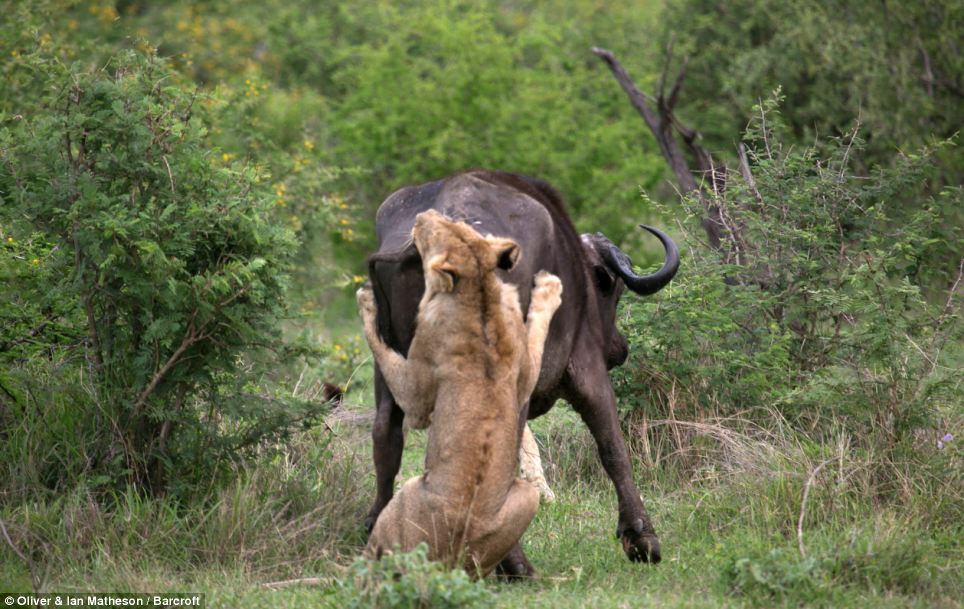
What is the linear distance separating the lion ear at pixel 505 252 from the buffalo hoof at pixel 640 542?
1.84 metres

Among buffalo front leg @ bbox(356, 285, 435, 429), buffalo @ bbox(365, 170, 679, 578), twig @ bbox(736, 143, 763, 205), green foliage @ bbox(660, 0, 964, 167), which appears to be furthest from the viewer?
green foliage @ bbox(660, 0, 964, 167)

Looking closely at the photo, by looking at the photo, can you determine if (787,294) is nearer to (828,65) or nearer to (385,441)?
(385,441)

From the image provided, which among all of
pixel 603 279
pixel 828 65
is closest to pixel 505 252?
pixel 603 279

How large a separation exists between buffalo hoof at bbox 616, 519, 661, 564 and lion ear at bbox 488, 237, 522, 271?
72.4 inches

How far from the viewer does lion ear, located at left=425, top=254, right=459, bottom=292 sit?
546cm

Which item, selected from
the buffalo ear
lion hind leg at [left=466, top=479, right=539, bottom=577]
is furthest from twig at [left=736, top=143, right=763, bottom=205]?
lion hind leg at [left=466, top=479, right=539, bottom=577]

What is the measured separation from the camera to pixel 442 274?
18.0 ft

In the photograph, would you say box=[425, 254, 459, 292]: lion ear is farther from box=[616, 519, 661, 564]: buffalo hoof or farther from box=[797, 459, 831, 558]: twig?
box=[797, 459, 831, 558]: twig

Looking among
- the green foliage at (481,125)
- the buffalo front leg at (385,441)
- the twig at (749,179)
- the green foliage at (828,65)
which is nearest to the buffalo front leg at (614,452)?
the buffalo front leg at (385,441)

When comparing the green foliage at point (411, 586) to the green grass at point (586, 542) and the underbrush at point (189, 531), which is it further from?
the underbrush at point (189, 531)

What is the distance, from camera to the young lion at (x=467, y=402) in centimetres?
548

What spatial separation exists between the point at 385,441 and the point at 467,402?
3.51 ft

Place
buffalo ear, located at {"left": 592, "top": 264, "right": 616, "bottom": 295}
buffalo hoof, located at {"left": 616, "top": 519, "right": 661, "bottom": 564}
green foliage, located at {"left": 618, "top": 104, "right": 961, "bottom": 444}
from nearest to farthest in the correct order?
buffalo hoof, located at {"left": 616, "top": 519, "right": 661, "bottom": 564}, buffalo ear, located at {"left": 592, "top": 264, "right": 616, "bottom": 295}, green foliage, located at {"left": 618, "top": 104, "right": 961, "bottom": 444}

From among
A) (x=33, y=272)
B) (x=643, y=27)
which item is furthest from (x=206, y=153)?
(x=643, y=27)
